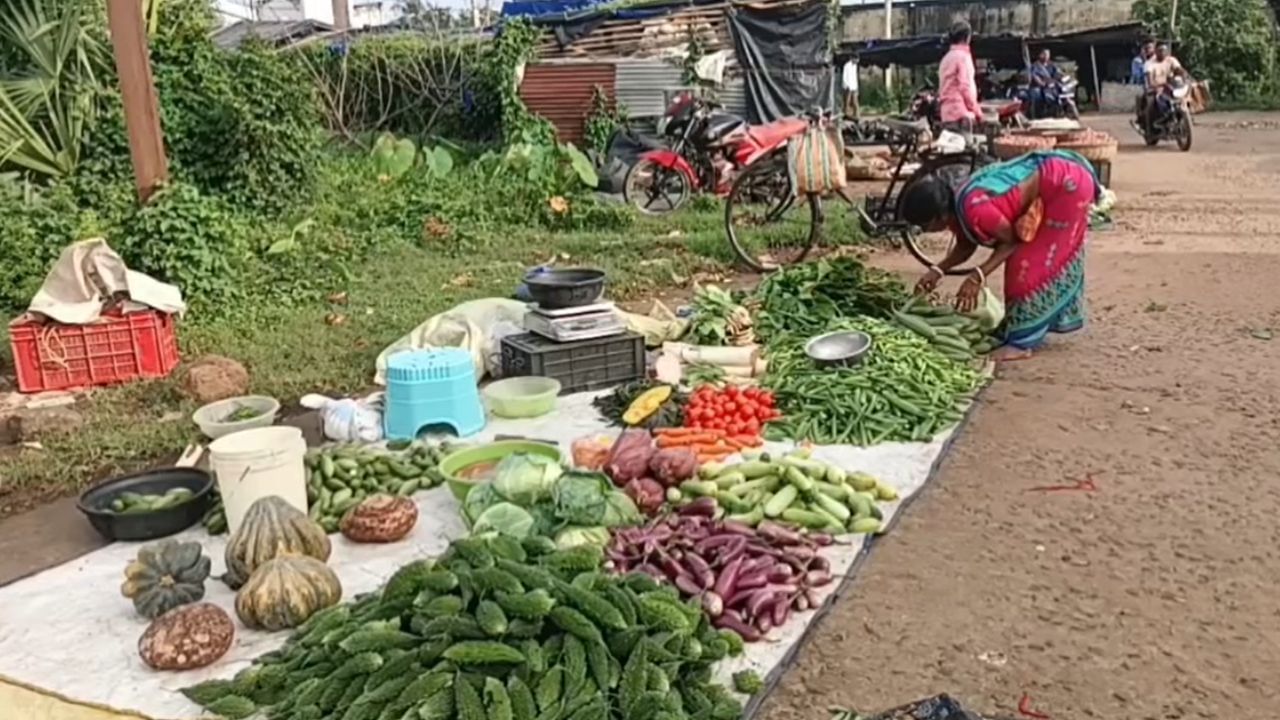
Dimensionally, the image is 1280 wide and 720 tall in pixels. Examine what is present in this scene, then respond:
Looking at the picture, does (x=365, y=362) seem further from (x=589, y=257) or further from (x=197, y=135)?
(x=197, y=135)

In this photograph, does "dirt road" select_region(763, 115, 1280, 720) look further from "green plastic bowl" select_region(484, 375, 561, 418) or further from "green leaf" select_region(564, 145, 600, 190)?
"green leaf" select_region(564, 145, 600, 190)

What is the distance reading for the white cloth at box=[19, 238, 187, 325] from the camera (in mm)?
5609

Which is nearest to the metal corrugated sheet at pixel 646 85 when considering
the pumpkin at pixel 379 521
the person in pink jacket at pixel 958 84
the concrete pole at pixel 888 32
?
the person in pink jacket at pixel 958 84

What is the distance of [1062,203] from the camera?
220 inches

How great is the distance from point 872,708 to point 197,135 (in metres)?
8.02

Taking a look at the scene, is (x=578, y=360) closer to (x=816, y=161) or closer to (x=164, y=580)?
(x=164, y=580)

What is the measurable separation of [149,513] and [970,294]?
13.4 feet

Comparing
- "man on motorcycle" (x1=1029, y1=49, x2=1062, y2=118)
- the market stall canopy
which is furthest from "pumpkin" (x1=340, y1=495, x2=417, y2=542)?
the market stall canopy

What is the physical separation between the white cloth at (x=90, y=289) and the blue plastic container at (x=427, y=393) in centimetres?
186

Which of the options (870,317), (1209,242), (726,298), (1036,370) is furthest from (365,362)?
(1209,242)

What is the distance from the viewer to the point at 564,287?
17.3 feet

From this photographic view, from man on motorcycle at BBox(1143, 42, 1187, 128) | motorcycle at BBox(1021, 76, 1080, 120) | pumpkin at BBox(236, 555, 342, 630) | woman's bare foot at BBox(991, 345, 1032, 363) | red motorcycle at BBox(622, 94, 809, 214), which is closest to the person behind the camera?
pumpkin at BBox(236, 555, 342, 630)

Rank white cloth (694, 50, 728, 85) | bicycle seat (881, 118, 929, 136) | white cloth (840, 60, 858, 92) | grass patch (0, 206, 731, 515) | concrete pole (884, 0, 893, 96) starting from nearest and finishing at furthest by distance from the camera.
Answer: grass patch (0, 206, 731, 515)
bicycle seat (881, 118, 929, 136)
white cloth (694, 50, 728, 85)
white cloth (840, 60, 858, 92)
concrete pole (884, 0, 893, 96)

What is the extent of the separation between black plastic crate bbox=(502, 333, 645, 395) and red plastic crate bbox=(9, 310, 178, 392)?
1.96m
